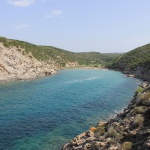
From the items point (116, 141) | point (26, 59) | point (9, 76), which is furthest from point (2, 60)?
point (116, 141)

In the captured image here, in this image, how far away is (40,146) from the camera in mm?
41281

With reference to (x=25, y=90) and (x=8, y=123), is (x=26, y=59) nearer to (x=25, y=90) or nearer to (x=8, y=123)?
(x=25, y=90)

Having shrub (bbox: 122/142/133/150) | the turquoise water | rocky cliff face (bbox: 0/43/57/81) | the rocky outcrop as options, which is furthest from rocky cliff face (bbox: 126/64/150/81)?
shrub (bbox: 122/142/133/150)

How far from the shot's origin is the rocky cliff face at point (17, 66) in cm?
13150

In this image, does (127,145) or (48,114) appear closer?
(127,145)

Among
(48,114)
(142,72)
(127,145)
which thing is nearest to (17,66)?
(142,72)

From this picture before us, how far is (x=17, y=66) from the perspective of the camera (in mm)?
140125

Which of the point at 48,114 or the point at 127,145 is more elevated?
the point at 127,145

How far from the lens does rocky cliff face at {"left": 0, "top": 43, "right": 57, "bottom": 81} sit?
132m

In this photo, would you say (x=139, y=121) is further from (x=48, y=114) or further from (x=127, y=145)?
(x=48, y=114)

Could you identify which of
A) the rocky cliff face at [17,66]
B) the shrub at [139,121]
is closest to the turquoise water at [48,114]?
the shrub at [139,121]

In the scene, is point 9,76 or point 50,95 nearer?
point 50,95

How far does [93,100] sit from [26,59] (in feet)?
282

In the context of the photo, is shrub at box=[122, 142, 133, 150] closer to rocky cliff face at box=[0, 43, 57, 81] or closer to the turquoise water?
the turquoise water
